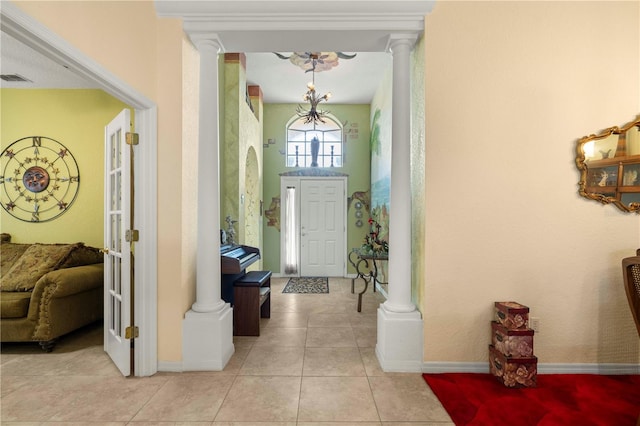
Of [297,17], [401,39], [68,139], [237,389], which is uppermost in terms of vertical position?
[297,17]

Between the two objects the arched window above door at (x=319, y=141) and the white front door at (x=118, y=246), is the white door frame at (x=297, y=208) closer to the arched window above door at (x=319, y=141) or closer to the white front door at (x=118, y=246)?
the arched window above door at (x=319, y=141)

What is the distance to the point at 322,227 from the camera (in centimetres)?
662

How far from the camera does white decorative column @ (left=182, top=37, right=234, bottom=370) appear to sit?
2.51 m

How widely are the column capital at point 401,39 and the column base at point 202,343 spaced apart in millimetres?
2935

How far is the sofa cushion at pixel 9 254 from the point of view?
333cm

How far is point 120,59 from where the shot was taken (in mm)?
2141

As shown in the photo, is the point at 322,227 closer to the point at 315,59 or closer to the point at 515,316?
the point at 315,59

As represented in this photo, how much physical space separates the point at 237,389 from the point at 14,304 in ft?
8.27

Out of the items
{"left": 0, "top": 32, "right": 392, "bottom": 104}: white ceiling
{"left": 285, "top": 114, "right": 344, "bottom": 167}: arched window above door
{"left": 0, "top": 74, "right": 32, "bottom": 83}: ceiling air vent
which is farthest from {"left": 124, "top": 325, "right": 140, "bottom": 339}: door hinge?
{"left": 285, "top": 114, "right": 344, "bottom": 167}: arched window above door

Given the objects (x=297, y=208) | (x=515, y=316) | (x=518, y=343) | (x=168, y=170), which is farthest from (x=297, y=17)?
(x=297, y=208)

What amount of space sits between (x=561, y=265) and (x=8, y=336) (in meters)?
5.24

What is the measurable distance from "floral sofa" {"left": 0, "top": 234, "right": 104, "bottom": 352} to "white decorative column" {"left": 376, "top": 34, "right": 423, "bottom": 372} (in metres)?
3.22

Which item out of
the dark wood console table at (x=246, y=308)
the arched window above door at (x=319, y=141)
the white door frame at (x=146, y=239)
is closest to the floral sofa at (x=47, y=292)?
the white door frame at (x=146, y=239)

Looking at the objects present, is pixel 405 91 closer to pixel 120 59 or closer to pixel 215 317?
pixel 120 59
